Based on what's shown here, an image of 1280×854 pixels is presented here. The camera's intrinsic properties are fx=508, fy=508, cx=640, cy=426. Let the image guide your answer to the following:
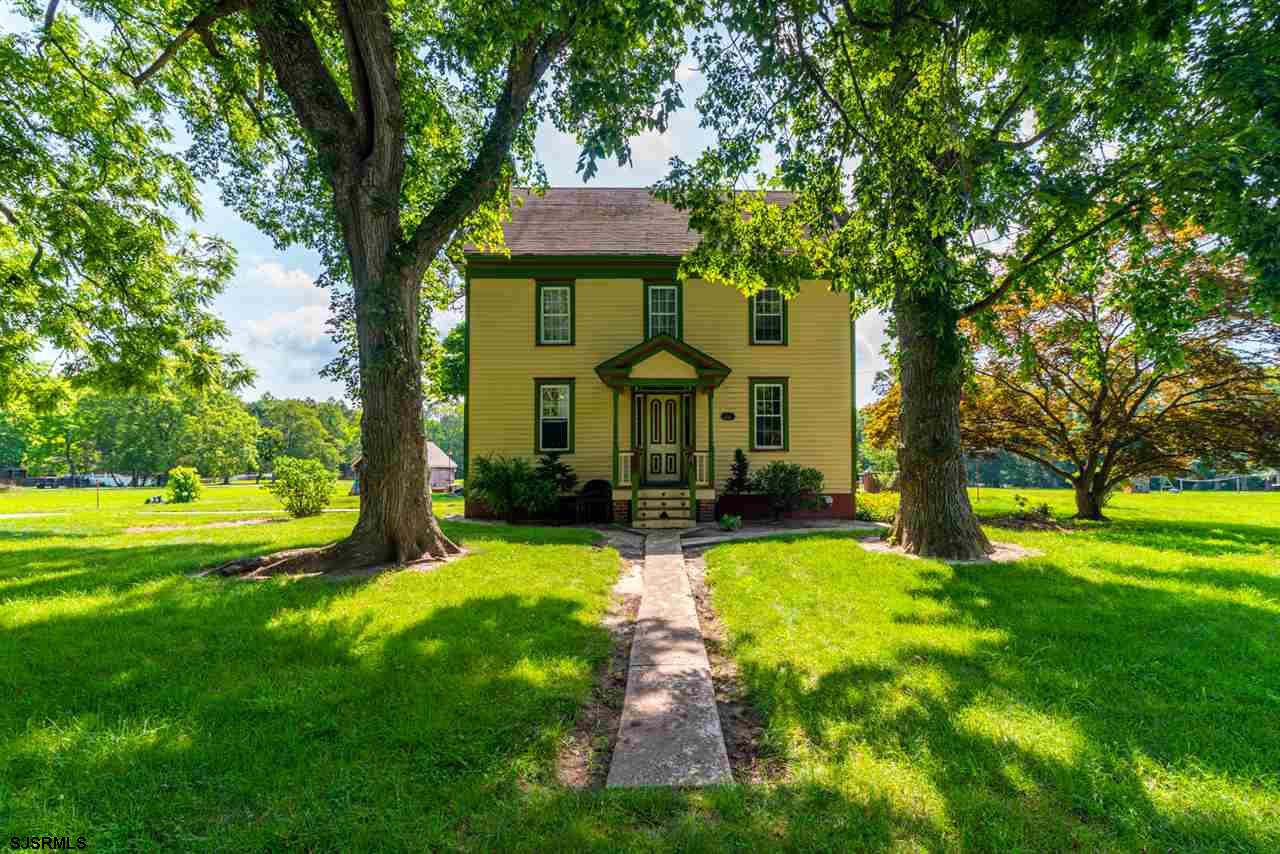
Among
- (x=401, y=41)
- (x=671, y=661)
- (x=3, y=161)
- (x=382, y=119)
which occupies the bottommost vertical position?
(x=671, y=661)

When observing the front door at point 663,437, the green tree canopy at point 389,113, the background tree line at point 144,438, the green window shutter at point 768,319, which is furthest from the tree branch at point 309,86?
the background tree line at point 144,438

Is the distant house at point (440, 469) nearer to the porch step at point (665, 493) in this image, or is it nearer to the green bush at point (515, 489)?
the green bush at point (515, 489)

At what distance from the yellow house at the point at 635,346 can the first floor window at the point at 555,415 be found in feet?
0.09

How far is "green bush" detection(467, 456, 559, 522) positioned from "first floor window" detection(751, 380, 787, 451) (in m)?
5.68

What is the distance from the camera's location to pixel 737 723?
3.17m

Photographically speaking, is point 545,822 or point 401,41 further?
point 401,41

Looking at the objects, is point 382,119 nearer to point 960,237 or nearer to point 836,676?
point 960,237

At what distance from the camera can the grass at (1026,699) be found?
2.16 m

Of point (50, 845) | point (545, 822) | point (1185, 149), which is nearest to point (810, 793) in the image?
point (545, 822)

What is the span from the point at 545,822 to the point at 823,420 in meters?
13.0

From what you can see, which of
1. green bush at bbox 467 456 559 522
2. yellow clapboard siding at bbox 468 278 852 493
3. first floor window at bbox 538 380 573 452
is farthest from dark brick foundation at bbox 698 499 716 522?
first floor window at bbox 538 380 573 452

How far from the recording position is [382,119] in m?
6.92

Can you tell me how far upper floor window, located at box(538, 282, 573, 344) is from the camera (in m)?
13.8

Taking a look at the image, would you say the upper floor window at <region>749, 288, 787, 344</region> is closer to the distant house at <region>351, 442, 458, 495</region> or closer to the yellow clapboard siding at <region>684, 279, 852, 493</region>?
the yellow clapboard siding at <region>684, 279, 852, 493</region>
